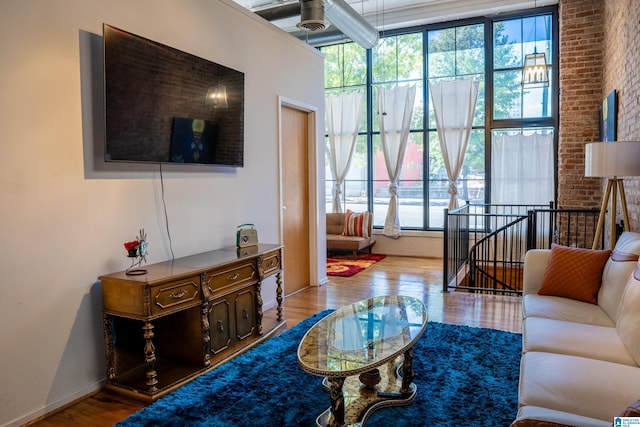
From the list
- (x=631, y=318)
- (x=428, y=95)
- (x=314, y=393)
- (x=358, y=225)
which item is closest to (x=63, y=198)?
(x=314, y=393)

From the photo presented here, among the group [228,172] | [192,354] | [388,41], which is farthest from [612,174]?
[388,41]

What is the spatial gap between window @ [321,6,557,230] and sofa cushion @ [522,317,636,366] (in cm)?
505

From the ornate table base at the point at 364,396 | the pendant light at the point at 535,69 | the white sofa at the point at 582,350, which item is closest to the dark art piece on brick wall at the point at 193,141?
the ornate table base at the point at 364,396

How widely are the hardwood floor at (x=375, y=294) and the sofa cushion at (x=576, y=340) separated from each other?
126cm

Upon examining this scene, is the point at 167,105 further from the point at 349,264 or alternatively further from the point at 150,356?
the point at 349,264

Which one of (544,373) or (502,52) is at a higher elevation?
(502,52)

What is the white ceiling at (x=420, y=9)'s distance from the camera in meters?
6.86

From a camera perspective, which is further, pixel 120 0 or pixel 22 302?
pixel 120 0

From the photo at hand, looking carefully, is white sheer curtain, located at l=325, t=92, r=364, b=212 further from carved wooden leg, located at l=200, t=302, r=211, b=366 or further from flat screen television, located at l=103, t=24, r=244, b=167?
carved wooden leg, located at l=200, t=302, r=211, b=366

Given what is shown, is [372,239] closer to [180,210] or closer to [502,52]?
[502,52]

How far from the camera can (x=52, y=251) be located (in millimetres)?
2633

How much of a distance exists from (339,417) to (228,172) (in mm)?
2458

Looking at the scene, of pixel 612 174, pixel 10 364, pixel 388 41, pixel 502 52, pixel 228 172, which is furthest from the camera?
pixel 388 41

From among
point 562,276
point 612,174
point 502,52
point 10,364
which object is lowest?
point 10,364
